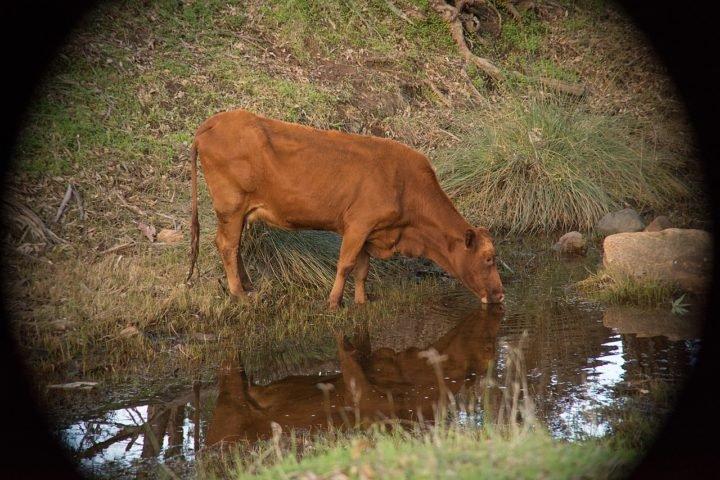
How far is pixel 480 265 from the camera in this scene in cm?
841

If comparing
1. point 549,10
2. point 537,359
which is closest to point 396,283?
point 537,359

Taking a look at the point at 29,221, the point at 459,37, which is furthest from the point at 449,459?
the point at 459,37

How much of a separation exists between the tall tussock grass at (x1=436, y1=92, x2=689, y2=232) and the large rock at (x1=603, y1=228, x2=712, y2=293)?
2.41 metres

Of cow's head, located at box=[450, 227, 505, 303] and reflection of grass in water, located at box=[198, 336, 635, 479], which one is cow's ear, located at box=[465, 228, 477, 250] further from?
reflection of grass in water, located at box=[198, 336, 635, 479]

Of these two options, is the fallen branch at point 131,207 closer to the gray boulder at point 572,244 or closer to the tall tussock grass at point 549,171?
the tall tussock grass at point 549,171

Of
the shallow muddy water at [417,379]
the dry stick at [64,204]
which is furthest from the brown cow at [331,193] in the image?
the dry stick at [64,204]

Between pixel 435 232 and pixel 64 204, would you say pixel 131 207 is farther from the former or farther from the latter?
pixel 435 232

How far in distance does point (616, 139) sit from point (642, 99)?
3.95m

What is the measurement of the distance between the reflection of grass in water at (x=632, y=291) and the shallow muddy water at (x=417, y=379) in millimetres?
183

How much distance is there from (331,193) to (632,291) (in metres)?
3.12

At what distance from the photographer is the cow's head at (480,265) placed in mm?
8375

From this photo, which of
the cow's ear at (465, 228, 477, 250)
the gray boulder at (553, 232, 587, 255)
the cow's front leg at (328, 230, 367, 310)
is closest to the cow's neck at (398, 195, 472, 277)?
the cow's ear at (465, 228, 477, 250)

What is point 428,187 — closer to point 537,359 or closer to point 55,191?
point 537,359

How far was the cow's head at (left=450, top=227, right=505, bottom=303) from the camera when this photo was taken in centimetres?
838
